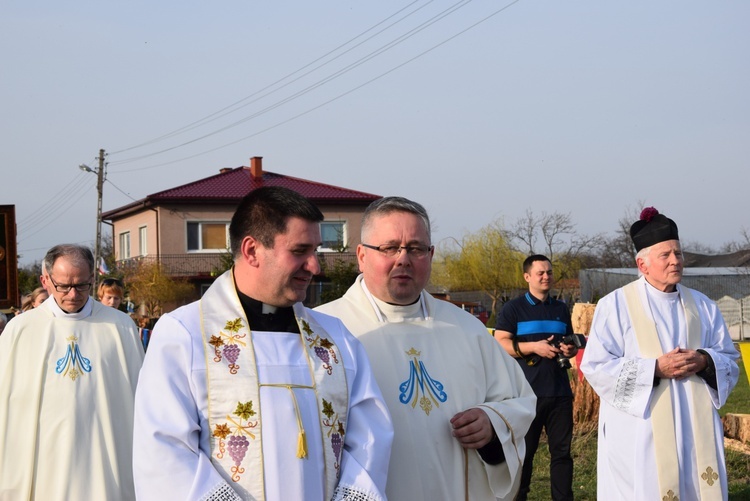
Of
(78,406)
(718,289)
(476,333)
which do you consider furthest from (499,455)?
(718,289)

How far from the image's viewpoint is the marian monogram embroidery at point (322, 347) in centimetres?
373

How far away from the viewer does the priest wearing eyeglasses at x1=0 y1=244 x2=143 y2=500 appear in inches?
257

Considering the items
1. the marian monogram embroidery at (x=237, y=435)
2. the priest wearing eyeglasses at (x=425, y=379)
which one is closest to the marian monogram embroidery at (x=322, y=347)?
the marian monogram embroidery at (x=237, y=435)

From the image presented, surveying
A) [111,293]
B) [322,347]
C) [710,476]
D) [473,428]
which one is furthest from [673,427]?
[111,293]

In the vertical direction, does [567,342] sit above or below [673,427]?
A: above

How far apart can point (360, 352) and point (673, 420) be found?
3.30 m

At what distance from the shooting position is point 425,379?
4.43 m

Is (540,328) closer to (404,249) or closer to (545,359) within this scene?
(545,359)

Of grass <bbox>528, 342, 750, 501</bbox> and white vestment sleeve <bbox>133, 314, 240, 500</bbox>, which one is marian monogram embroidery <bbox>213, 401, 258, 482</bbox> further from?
grass <bbox>528, 342, 750, 501</bbox>

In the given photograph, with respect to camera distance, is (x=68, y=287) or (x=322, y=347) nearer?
(x=322, y=347)

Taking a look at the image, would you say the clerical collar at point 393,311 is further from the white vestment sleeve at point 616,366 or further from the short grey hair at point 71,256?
the short grey hair at point 71,256

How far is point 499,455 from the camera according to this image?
14.4ft

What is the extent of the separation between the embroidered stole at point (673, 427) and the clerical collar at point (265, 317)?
3528 millimetres

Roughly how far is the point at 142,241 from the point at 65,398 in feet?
133
